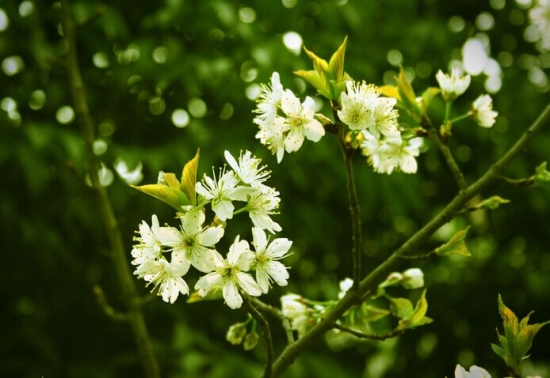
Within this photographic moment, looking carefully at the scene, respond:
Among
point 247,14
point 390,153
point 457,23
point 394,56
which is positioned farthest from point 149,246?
point 457,23

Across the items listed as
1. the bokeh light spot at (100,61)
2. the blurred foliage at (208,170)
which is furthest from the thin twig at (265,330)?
the bokeh light spot at (100,61)

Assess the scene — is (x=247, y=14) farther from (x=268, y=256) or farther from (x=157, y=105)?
(x=268, y=256)

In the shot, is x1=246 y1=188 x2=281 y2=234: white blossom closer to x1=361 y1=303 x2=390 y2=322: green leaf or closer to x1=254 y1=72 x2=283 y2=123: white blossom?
x1=254 y1=72 x2=283 y2=123: white blossom

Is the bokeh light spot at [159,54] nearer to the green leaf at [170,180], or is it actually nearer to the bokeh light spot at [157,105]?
the bokeh light spot at [157,105]

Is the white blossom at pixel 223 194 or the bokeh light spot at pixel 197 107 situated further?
the bokeh light spot at pixel 197 107

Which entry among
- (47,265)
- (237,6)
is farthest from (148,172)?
(237,6)

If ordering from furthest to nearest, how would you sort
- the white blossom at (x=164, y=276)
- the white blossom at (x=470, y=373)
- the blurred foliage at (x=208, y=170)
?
the blurred foliage at (x=208, y=170)
the white blossom at (x=164, y=276)
the white blossom at (x=470, y=373)
